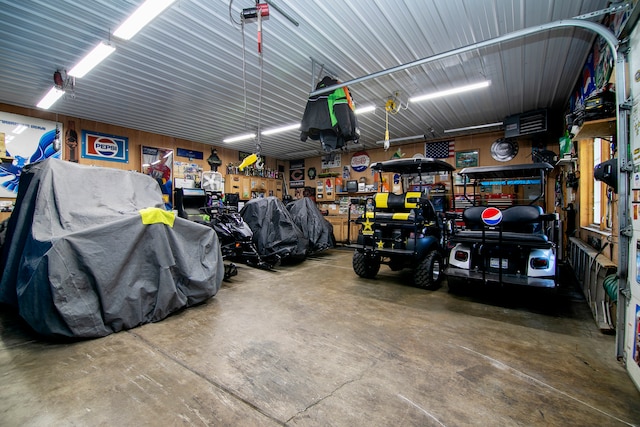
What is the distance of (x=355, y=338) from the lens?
2514 mm

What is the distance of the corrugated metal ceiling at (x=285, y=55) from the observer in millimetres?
3098

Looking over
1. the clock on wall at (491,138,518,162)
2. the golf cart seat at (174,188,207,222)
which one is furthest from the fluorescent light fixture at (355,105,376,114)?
the golf cart seat at (174,188,207,222)

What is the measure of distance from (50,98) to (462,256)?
7.57m

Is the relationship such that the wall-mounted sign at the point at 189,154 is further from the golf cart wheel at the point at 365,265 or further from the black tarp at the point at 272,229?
the golf cart wheel at the point at 365,265

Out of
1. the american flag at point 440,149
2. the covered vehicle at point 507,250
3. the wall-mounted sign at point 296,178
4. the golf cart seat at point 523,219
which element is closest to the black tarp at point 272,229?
the covered vehicle at point 507,250

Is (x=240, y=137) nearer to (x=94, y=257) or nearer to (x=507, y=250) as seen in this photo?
(x=94, y=257)

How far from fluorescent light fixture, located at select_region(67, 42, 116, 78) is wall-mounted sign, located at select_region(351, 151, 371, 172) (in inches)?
304

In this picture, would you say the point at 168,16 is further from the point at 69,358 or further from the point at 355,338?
the point at 355,338

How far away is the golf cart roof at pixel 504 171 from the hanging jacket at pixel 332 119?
2189 mm

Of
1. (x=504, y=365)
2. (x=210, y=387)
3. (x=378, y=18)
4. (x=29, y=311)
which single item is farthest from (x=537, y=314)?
(x=29, y=311)

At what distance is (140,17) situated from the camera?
3021mm

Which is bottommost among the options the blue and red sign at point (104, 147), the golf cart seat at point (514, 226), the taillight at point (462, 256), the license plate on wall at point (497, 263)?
the license plate on wall at point (497, 263)

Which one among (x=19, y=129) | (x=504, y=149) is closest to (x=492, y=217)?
(x=504, y=149)

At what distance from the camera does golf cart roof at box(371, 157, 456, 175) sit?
482 centimetres
